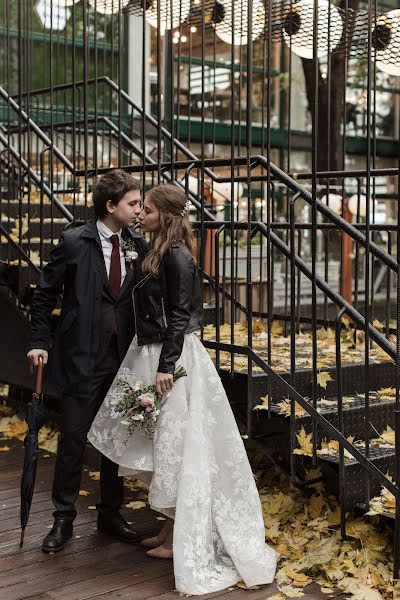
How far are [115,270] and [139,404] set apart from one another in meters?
0.77

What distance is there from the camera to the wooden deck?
160 inches

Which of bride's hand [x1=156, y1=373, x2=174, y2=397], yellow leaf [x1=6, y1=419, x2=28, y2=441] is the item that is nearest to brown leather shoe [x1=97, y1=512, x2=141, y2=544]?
bride's hand [x1=156, y1=373, x2=174, y2=397]

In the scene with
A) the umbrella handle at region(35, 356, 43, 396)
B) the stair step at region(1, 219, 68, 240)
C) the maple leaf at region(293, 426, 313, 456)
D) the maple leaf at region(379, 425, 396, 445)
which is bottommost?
the maple leaf at region(379, 425, 396, 445)

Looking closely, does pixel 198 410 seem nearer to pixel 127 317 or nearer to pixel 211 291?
pixel 127 317

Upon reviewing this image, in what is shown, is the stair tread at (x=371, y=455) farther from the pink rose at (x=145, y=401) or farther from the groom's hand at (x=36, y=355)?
the groom's hand at (x=36, y=355)

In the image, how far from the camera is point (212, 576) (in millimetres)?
4152

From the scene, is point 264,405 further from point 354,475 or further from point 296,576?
point 296,576

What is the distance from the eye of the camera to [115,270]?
4.67 meters

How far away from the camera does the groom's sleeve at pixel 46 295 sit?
182 inches

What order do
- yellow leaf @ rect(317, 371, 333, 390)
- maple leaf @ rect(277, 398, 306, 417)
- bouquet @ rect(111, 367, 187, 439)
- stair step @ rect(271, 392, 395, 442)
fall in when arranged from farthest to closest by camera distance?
yellow leaf @ rect(317, 371, 333, 390) < stair step @ rect(271, 392, 395, 442) < maple leaf @ rect(277, 398, 306, 417) < bouquet @ rect(111, 367, 187, 439)

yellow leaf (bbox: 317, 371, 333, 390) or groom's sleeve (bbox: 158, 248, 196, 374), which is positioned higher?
groom's sleeve (bbox: 158, 248, 196, 374)

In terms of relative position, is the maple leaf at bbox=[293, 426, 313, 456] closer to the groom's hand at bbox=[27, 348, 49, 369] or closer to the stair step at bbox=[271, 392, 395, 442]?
the stair step at bbox=[271, 392, 395, 442]

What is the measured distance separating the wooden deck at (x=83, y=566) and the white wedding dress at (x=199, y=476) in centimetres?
12

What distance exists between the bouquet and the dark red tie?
522mm
